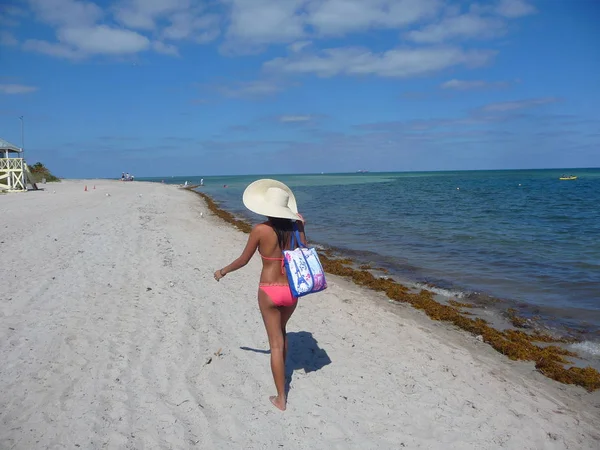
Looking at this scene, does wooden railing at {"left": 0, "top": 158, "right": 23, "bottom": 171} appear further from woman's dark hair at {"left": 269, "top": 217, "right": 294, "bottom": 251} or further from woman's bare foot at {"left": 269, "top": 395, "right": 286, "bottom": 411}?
woman's bare foot at {"left": 269, "top": 395, "right": 286, "bottom": 411}

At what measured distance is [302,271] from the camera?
3861 mm

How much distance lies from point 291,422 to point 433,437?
1.29 meters

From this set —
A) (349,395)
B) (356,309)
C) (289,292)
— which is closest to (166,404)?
(289,292)

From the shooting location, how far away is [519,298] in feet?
30.3

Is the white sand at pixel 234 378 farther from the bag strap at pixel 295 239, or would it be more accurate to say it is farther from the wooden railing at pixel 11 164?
the wooden railing at pixel 11 164

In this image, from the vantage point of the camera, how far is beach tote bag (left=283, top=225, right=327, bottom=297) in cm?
383

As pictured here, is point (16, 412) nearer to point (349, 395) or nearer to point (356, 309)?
point (349, 395)

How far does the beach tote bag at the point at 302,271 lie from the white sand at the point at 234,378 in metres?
1.26

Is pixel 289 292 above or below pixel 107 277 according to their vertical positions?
above

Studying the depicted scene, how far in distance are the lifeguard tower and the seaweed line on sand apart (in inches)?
1178

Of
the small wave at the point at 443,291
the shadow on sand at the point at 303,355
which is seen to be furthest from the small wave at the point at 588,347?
the shadow on sand at the point at 303,355

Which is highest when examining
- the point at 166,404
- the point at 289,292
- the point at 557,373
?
the point at 289,292

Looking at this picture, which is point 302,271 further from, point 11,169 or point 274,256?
point 11,169

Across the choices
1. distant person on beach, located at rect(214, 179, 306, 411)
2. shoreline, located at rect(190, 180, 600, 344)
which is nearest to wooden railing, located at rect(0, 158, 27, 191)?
shoreline, located at rect(190, 180, 600, 344)
